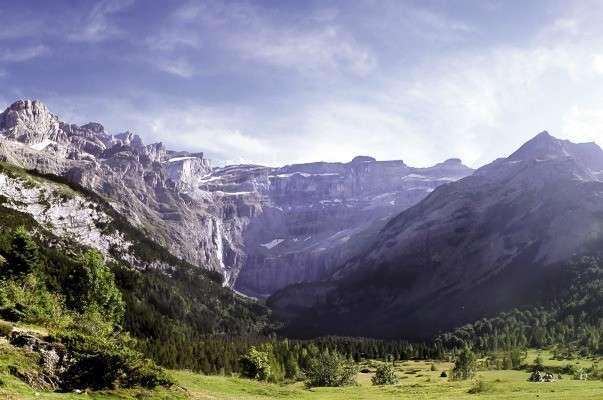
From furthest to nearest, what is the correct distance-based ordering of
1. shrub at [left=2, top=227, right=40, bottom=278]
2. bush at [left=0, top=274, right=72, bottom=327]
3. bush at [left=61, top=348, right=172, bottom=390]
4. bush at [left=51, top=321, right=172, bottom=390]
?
shrub at [left=2, top=227, right=40, bottom=278], bush at [left=0, top=274, right=72, bottom=327], bush at [left=51, top=321, right=172, bottom=390], bush at [left=61, top=348, right=172, bottom=390]

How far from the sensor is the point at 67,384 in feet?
141

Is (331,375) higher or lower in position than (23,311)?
lower

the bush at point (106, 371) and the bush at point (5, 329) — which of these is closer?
the bush at point (106, 371)

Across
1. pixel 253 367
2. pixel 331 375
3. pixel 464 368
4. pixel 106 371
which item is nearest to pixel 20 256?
pixel 106 371

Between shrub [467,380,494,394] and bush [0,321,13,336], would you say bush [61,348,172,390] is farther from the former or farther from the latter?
shrub [467,380,494,394]

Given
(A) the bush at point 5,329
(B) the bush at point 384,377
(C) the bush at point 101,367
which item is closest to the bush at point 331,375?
(B) the bush at point 384,377

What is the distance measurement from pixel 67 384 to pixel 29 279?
45348 mm

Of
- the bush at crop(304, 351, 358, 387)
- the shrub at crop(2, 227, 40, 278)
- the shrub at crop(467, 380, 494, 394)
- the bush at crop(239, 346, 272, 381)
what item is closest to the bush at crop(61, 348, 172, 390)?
the shrub at crop(467, 380, 494, 394)

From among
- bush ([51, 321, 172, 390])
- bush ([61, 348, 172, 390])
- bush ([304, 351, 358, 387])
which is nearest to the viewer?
bush ([61, 348, 172, 390])

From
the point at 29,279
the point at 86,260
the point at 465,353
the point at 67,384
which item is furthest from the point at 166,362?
the point at 67,384

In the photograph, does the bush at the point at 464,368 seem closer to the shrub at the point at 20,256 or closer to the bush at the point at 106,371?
the shrub at the point at 20,256

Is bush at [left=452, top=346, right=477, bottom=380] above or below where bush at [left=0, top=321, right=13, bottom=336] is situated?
below

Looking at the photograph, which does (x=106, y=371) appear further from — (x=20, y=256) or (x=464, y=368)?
(x=464, y=368)

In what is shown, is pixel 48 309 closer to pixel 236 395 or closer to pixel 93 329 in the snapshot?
pixel 93 329
